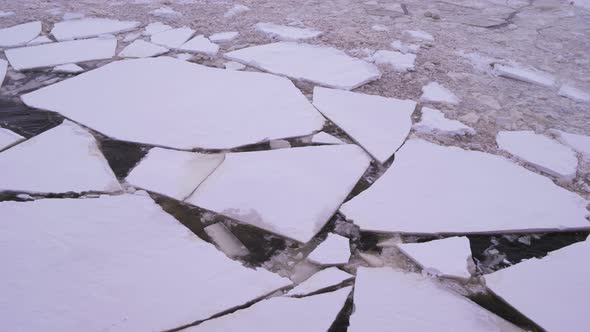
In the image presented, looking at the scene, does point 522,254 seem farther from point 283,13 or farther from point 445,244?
point 283,13

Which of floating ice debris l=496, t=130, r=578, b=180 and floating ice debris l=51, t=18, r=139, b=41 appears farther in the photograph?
floating ice debris l=51, t=18, r=139, b=41

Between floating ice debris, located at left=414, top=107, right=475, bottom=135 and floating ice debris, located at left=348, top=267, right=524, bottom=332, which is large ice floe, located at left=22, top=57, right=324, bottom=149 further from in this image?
floating ice debris, located at left=348, top=267, right=524, bottom=332

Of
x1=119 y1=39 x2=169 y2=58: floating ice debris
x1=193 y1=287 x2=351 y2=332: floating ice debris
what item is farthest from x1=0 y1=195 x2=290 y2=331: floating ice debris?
x1=119 y1=39 x2=169 y2=58: floating ice debris

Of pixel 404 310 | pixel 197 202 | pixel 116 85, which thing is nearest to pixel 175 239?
pixel 197 202

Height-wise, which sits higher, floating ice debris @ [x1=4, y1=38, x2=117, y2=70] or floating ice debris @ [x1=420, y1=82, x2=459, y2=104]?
floating ice debris @ [x1=4, y1=38, x2=117, y2=70]

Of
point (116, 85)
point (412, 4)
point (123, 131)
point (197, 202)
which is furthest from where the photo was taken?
point (412, 4)

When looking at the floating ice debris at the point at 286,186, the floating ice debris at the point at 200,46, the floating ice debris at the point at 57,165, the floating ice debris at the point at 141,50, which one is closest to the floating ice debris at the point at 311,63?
the floating ice debris at the point at 200,46

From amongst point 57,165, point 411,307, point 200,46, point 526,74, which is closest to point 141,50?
point 200,46
